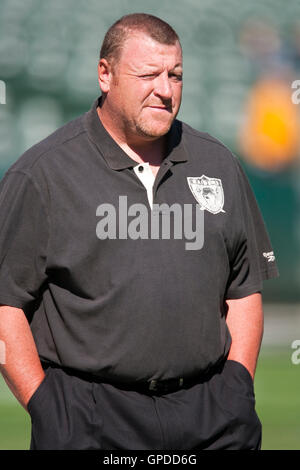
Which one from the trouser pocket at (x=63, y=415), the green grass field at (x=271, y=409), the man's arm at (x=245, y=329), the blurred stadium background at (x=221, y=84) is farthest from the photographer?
the blurred stadium background at (x=221, y=84)

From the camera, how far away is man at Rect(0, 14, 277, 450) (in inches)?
96.2

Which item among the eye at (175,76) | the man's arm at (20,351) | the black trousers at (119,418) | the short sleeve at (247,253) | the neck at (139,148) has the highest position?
the eye at (175,76)

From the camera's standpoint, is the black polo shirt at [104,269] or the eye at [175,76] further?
the eye at [175,76]

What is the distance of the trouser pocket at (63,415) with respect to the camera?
A: 243cm

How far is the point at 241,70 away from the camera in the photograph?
290 inches

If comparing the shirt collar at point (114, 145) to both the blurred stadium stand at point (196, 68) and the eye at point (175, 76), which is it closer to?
the eye at point (175, 76)

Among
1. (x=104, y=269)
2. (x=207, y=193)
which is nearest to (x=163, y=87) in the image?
(x=207, y=193)

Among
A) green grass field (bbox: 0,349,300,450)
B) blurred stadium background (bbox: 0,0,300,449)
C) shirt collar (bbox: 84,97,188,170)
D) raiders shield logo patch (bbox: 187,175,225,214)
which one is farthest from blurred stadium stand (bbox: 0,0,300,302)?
raiders shield logo patch (bbox: 187,175,225,214)

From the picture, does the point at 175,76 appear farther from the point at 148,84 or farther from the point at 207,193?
the point at 207,193

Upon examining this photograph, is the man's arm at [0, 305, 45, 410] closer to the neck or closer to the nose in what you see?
the neck

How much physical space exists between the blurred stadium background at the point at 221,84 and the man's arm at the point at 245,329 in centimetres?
384

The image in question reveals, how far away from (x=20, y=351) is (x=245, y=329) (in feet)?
2.39

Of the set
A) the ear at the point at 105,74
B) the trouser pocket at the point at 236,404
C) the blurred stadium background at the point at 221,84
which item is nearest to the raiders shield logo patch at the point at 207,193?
the ear at the point at 105,74

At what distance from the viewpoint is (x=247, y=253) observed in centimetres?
274
